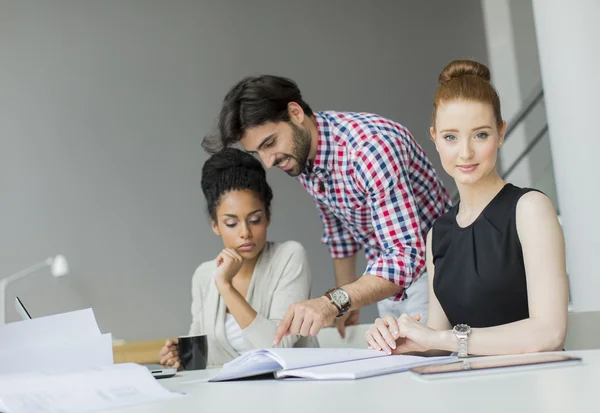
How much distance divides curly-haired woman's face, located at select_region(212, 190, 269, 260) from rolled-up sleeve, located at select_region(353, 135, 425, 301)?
1.58ft

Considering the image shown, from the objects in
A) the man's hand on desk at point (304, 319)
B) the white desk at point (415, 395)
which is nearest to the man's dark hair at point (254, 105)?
the man's hand on desk at point (304, 319)

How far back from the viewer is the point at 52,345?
1.16 metres

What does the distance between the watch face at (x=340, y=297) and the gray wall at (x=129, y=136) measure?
3062mm

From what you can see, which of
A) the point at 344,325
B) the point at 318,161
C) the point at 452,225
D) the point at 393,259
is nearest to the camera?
the point at 452,225

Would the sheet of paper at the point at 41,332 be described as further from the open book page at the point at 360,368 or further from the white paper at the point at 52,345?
the open book page at the point at 360,368

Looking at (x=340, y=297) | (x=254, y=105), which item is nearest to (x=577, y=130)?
(x=254, y=105)

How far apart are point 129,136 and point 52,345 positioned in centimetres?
371

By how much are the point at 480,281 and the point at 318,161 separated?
32.3 inches

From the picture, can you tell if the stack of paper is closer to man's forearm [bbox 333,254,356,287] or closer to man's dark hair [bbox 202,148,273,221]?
man's dark hair [bbox 202,148,273,221]

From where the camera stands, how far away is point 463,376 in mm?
839

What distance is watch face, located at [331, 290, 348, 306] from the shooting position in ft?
5.91

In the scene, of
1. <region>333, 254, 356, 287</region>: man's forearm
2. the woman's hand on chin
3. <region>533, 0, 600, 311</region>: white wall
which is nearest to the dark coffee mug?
the woman's hand on chin

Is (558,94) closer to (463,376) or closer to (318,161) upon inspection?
(318,161)

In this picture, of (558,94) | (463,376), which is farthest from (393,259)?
(558,94)
